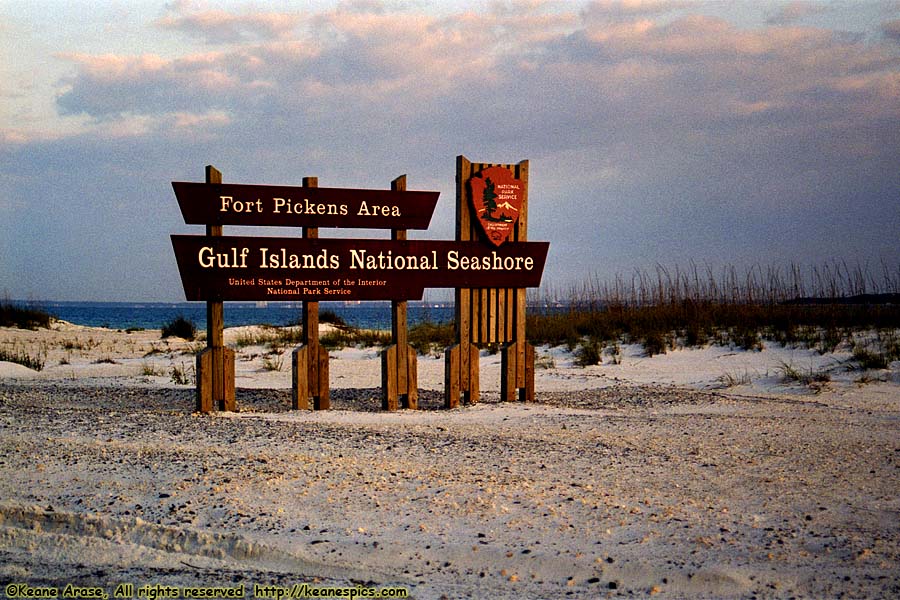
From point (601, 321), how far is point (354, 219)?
1038 centimetres

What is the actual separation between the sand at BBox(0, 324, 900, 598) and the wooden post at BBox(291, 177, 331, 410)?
1.40 feet

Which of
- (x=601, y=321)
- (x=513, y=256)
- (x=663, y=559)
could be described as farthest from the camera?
(x=601, y=321)

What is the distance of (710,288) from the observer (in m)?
19.8

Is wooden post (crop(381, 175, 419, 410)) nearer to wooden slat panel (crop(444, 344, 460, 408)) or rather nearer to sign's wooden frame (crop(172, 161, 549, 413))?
sign's wooden frame (crop(172, 161, 549, 413))

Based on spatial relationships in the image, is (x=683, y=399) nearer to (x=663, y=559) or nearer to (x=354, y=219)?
(x=354, y=219)

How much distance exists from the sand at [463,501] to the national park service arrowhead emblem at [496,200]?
255cm

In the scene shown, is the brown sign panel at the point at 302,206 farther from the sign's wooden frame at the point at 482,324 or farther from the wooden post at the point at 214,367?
the sign's wooden frame at the point at 482,324

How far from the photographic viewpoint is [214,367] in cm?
965

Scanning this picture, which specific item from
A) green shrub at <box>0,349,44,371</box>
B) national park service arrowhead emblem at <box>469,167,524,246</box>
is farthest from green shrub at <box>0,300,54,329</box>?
national park service arrowhead emblem at <box>469,167,524,246</box>

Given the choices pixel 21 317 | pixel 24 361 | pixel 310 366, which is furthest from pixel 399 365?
pixel 21 317

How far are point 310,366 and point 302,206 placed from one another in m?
2.02

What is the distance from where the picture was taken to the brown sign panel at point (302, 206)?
945 centimetres

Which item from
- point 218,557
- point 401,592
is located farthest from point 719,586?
point 218,557

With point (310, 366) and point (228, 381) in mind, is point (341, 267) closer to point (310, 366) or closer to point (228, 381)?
point (310, 366)
